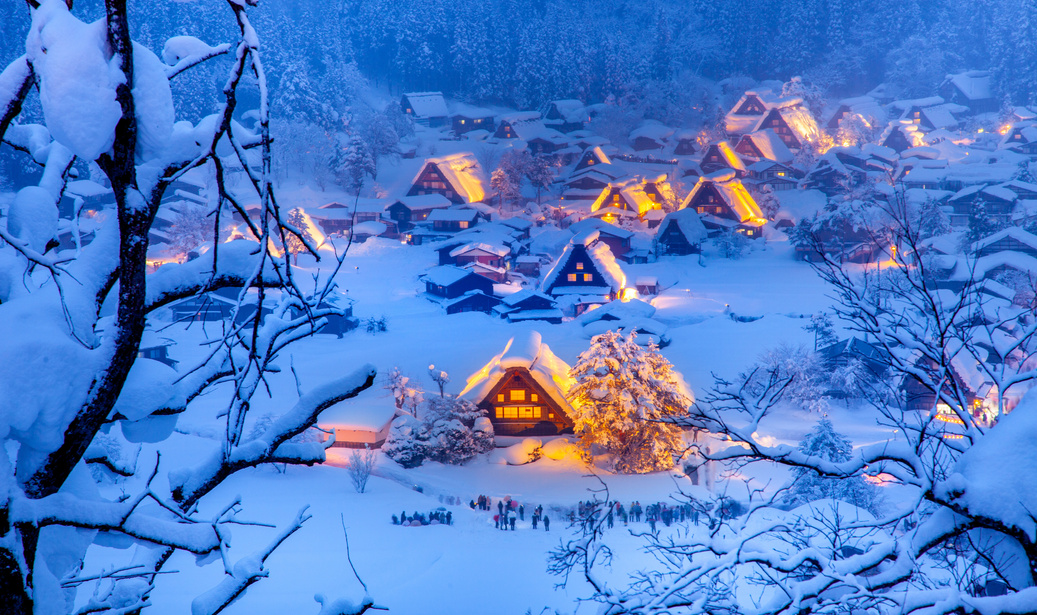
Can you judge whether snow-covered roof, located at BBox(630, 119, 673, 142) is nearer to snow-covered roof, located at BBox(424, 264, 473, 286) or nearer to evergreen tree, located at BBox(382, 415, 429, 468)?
snow-covered roof, located at BBox(424, 264, 473, 286)

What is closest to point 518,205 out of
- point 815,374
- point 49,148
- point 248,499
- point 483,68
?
point 483,68

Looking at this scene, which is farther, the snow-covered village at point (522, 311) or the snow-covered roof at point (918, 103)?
the snow-covered roof at point (918, 103)

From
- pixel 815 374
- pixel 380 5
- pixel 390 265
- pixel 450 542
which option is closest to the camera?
pixel 450 542

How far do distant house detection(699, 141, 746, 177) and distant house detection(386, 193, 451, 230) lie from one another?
20.9 m

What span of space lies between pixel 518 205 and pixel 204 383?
45185 millimetres

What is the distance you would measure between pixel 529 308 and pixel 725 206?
1884 cm

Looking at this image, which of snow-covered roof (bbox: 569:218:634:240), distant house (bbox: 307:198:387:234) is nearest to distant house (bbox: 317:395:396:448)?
snow-covered roof (bbox: 569:218:634:240)

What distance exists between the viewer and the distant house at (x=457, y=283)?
29641 mm

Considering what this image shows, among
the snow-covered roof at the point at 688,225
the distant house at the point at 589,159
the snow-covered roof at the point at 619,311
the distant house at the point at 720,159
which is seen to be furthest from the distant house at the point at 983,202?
the distant house at the point at 589,159

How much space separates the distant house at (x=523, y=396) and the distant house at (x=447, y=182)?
2884 cm

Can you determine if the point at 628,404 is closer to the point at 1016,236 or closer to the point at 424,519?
the point at 424,519

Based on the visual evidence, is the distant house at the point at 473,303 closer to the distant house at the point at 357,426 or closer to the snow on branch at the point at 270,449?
the distant house at the point at 357,426

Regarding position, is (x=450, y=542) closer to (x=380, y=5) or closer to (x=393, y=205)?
(x=393, y=205)

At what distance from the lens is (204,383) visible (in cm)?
226
